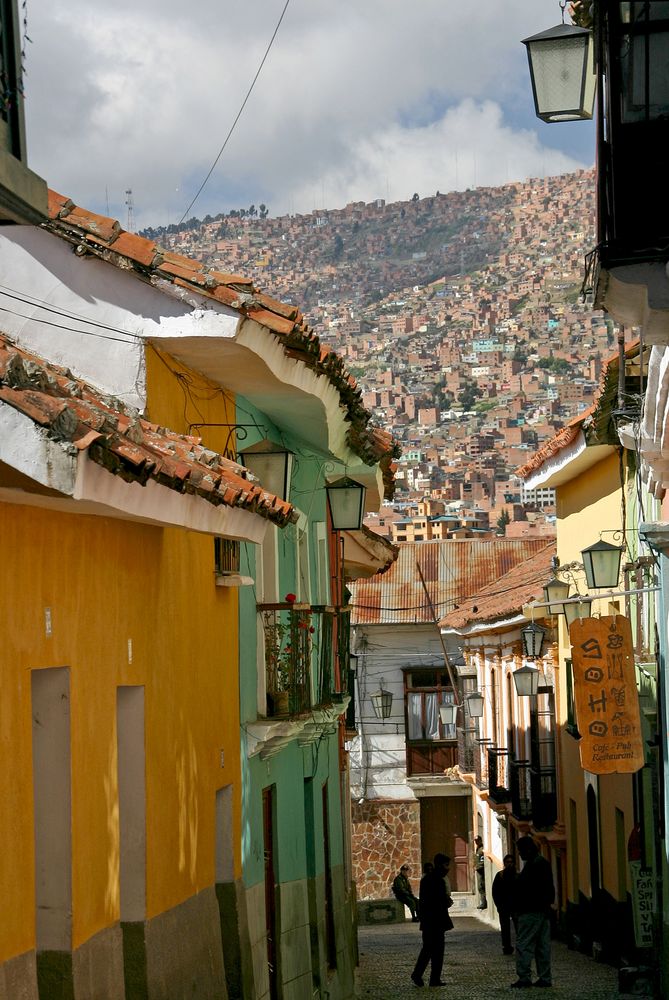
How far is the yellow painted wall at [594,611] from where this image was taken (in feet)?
67.2

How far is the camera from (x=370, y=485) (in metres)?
19.3

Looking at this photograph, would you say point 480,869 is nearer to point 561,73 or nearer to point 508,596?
point 508,596

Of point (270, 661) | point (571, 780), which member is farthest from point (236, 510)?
point (571, 780)

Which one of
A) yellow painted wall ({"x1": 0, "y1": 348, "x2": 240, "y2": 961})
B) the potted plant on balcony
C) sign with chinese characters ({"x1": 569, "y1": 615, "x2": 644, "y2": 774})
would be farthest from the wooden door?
yellow painted wall ({"x1": 0, "y1": 348, "x2": 240, "y2": 961})

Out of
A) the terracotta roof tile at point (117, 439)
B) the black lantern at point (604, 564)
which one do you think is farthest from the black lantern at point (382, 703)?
the terracotta roof tile at point (117, 439)

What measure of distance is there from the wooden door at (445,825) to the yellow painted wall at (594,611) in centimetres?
1318

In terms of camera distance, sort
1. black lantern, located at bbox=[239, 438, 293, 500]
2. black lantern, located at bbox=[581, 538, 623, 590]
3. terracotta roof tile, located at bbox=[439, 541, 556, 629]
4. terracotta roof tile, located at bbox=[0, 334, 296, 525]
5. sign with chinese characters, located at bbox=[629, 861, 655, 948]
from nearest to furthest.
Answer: terracotta roof tile, located at bbox=[0, 334, 296, 525] → black lantern, located at bbox=[239, 438, 293, 500] → sign with chinese characters, located at bbox=[629, 861, 655, 948] → black lantern, located at bbox=[581, 538, 623, 590] → terracotta roof tile, located at bbox=[439, 541, 556, 629]

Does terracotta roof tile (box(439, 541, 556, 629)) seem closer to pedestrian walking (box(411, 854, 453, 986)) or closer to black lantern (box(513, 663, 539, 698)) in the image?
black lantern (box(513, 663, 539, 698))

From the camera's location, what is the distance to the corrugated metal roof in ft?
130

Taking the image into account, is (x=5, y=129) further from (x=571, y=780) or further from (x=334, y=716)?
(x=571, y=780)

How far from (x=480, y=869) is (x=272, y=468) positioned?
85.1 feet

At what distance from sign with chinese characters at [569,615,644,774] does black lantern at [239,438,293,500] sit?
4.21 metres

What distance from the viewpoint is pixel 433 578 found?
137ft

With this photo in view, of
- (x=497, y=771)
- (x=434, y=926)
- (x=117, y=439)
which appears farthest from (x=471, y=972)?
(x=117, y=439)
